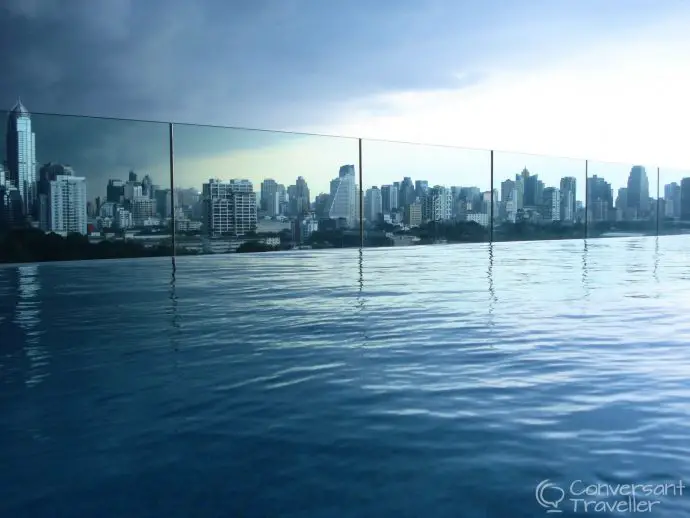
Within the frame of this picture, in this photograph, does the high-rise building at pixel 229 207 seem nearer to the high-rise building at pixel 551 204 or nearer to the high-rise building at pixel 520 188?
the high-rise building at pixel 520 188

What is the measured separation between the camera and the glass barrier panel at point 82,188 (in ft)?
20.5

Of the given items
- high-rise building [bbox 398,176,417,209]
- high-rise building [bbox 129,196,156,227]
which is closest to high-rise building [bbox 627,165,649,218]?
high-rise building [bbox 398,176,417,209]

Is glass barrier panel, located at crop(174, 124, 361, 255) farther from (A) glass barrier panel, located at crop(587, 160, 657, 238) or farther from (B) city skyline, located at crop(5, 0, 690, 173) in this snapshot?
(A) glass barrier panel, located at crop(587, 160, 657, 238)

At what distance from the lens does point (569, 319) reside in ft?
9.61

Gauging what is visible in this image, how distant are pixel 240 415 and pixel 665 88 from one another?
1237 centimetres

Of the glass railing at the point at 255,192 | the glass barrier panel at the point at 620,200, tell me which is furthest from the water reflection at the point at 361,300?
the glass barrier panel at the point at 620,200

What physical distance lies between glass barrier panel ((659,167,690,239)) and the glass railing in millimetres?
2196

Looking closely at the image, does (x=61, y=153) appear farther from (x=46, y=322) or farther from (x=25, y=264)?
(x=46, y=322)

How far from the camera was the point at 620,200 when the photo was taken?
1305 centimetres

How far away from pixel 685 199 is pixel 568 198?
14.3 ft

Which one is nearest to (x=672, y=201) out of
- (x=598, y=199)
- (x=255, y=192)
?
(x=598, y=199)

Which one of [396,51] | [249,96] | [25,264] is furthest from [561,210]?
[25,264]

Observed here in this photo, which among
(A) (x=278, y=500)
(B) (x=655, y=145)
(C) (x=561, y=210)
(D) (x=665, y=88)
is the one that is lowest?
(A) (x=278, y=500)

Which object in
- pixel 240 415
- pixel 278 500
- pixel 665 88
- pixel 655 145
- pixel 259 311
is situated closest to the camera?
pixel 278 500
